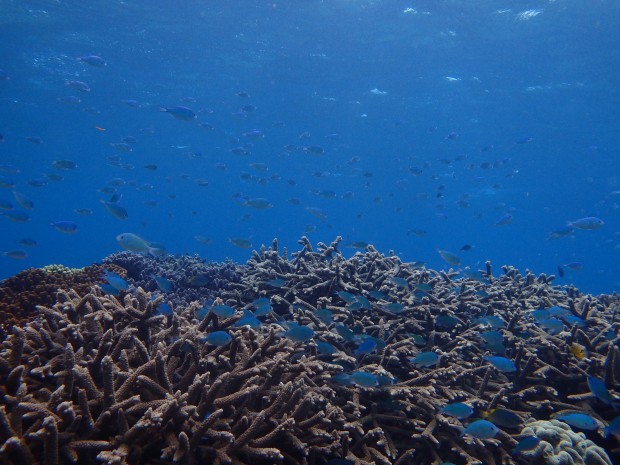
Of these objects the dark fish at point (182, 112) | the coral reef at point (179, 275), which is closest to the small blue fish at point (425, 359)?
the coral reef at point (179, 275)

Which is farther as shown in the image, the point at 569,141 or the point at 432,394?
the point at 569,141

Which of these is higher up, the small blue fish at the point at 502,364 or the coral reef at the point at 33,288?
the small blue fish at the point at 502,364

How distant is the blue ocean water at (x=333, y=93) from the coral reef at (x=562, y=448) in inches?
257

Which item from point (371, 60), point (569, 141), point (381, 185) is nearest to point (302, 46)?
point (371, 60)

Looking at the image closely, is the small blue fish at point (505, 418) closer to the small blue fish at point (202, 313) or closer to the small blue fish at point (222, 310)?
the small blue fish at point (222, 310)

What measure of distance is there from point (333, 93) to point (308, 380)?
31.7 metres

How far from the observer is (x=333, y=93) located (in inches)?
1292

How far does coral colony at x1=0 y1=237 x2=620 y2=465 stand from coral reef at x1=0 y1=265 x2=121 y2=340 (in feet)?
0.20

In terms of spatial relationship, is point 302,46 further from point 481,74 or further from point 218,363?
point 218,363

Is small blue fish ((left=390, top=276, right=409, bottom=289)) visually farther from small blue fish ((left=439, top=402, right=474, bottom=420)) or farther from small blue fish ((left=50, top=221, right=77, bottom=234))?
small blue fish ((left=50, top=221, right=77, bottom=234))

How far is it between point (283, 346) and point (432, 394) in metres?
1.88

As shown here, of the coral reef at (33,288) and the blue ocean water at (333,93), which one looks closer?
the coral reef at (33,288)

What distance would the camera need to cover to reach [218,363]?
380 centimetres

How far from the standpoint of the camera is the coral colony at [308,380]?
304cm
